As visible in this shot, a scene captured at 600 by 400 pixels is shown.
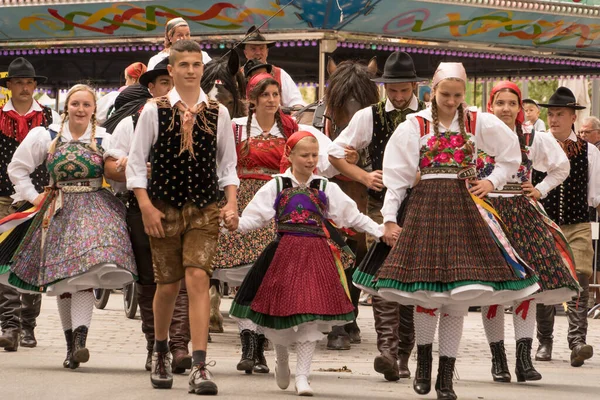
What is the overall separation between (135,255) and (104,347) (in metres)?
2.02

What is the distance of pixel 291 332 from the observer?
312 inches

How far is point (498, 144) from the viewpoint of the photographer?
26.9 ft

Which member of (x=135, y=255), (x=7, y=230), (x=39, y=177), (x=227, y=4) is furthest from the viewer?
(x=227, y=4)

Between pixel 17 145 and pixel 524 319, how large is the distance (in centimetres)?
442

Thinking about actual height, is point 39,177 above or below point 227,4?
below

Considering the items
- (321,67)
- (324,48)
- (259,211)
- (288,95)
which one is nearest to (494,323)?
(259,211)

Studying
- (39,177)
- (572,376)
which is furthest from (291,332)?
(39,177)

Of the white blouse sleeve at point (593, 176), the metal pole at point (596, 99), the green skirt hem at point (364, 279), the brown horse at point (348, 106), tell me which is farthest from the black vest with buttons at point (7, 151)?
the metal pole at point (596, 99)

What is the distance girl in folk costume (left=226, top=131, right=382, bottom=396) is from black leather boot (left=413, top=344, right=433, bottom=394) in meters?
0.47

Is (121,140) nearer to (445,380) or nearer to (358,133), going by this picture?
(358,133)

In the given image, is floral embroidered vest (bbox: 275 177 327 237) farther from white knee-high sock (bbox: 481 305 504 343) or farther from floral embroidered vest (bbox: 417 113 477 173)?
white knee-high sock (bbox: 481 305 504 343)

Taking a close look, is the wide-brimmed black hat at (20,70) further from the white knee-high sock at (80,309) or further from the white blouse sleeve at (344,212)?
the white blouse sleeve at (344,212)

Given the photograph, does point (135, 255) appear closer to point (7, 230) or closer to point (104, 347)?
point (7, 230)

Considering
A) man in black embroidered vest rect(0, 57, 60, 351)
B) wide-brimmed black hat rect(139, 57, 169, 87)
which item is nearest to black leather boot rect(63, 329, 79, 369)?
man in black embroidered vest rect(0, 57, 60, 351)
